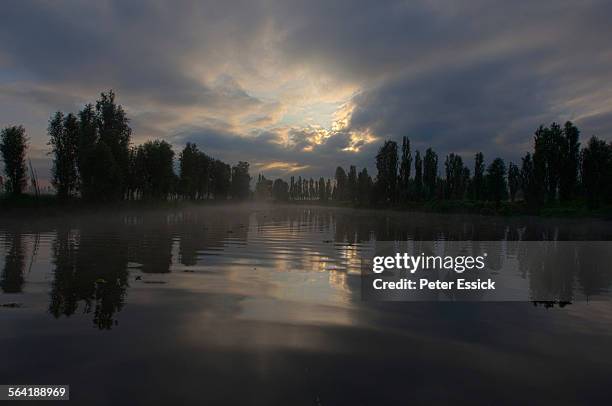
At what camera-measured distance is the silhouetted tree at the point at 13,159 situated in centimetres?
6775

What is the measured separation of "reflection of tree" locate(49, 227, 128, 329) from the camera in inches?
358

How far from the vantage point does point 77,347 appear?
679cm

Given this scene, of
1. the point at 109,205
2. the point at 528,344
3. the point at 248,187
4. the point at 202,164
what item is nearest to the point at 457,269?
the point at 528,344

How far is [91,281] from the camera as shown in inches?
471

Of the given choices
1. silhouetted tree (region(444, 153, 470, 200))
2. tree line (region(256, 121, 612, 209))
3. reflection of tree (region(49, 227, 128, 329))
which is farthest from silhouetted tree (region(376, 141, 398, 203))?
reflection of tree (region(49, 227, 128, 329))

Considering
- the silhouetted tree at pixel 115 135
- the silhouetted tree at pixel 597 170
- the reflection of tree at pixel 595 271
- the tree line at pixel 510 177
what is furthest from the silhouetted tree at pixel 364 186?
the reflection of tree at pixel 595 271

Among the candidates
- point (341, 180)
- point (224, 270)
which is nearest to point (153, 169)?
point (224, 270)

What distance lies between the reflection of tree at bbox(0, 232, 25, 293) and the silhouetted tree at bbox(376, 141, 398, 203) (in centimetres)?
11880

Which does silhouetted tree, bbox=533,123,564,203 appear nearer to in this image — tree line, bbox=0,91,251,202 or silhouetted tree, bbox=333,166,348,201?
tree line, bbox=0,91,251,202

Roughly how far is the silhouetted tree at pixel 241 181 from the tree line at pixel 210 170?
27089 mm

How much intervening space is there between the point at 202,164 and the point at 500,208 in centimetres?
9131

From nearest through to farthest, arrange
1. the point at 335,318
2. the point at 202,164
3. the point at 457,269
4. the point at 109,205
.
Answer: the point at 335,318
the point at 457,269
the point at 109,205
the point at 202,164

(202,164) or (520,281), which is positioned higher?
(202,164)

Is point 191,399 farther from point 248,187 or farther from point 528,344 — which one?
point 248,187
